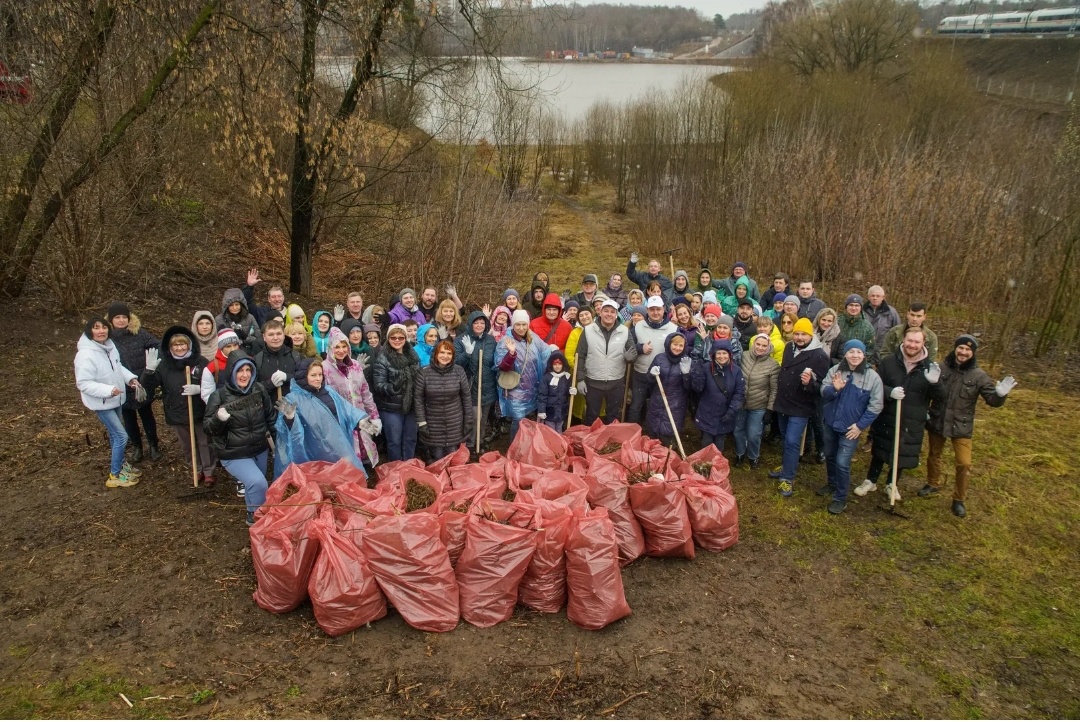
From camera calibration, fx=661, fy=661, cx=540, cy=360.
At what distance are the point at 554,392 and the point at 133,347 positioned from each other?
3453 millimetres

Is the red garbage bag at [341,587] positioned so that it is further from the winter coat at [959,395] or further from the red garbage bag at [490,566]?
the winter coat at [959,395]

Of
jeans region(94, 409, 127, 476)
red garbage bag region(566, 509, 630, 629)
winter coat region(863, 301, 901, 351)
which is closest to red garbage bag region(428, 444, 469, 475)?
red garbage bag region(566, 509, 630, 629)

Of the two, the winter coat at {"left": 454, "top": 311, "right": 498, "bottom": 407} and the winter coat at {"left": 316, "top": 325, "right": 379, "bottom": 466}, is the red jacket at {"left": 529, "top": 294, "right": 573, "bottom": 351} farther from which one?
the winter coat at {"left": 316, "top": 325, "right": 379, "bottom": 466}

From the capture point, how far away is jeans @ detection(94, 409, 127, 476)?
16.2 feet

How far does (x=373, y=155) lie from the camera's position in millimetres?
10938

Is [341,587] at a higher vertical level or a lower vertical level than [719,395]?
lower

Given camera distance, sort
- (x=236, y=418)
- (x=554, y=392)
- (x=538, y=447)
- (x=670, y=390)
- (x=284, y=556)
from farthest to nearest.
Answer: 1. (x=554, y=392)
2. (x=670, y=390)
3. (x=538, y=447)
4. (x=236, y=418)
5. (x=284, y=556)

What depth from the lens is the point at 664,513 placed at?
4.45m

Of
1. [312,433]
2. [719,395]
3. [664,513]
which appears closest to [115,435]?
[312,433]

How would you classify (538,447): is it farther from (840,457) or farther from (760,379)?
(840,457)

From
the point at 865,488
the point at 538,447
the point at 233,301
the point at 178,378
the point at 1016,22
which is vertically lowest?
the point at 865,488

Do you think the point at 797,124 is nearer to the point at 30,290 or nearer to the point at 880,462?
the point at 880,462

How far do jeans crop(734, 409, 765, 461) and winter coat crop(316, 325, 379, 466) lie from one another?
3133 millimetres

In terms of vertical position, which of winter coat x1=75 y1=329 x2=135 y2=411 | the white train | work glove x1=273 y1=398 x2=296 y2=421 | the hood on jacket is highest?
the white train
